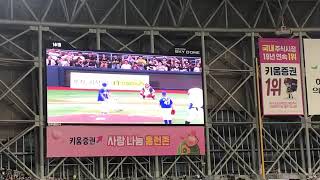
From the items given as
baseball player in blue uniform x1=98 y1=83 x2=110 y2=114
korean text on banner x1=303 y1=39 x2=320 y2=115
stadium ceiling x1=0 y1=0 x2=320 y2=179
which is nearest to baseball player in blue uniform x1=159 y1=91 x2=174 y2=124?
stadium ceiling x1=0 y1=0 x2=320 y2=179

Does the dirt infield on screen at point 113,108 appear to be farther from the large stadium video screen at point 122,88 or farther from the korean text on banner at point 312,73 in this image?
the korean text on banner at point 312,73

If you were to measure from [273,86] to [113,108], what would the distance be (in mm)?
7056

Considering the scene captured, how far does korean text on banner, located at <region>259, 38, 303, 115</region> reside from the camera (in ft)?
81.3

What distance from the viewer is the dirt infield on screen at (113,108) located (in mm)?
21984

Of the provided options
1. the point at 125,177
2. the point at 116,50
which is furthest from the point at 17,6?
the point at 125,177

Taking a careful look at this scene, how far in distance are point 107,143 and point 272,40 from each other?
336 inches

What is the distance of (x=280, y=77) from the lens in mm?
25016

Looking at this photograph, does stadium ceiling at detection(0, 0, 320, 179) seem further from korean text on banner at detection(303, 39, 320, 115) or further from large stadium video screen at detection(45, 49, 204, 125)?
large stadium video screen at detection(45, 49, 204, 125)

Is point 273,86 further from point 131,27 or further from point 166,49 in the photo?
point 131,27

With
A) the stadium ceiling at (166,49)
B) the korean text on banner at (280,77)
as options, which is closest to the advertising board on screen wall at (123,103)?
the stadium ceiling at (166,49)

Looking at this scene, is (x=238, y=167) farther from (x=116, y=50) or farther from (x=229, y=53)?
(x=116, y=50)

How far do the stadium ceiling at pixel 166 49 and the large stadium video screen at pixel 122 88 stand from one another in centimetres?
70

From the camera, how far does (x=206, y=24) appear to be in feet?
81.8

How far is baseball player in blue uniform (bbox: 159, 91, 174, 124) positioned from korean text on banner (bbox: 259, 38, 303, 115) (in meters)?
4.13
